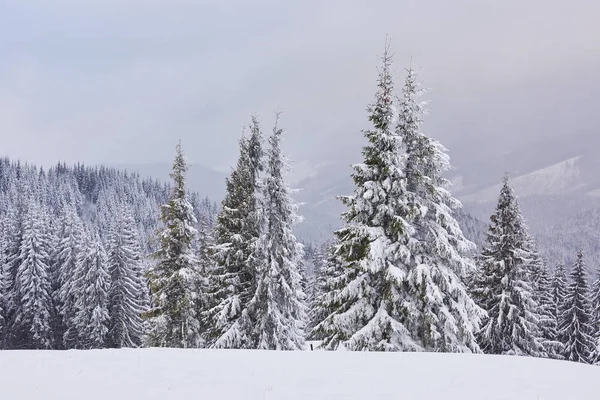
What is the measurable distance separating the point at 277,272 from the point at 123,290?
Answer: 96.8 ft

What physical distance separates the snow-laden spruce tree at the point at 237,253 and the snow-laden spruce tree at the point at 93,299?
24109mm

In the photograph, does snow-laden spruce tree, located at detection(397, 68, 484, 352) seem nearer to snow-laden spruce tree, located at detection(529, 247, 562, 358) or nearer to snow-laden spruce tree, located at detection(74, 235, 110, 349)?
snow-laden spruce tree, located at detection(529, 247, 562, 358)

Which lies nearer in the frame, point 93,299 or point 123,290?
point 93,299

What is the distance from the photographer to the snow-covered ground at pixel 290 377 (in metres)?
8.23

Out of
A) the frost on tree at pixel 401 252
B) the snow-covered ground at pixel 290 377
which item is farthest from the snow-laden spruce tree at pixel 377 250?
the snow-covered ground at pixel 290 377

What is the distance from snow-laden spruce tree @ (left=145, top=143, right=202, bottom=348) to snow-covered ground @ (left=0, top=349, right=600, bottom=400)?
10580 millimetres

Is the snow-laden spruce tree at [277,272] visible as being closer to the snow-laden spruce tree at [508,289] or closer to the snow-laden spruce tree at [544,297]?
the snow-laden spruce tree at [508,289]

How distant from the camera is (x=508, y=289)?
80.1ft

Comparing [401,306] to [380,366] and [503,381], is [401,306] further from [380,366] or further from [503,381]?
[503,381]

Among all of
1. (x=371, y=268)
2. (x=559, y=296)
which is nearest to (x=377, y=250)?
(x=371, y=268)

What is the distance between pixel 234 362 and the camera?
38.1 feet

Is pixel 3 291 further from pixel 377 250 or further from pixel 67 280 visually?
pixel 377 250

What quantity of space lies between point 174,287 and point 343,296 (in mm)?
11862

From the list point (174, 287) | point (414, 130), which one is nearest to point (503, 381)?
point (414, 130)
